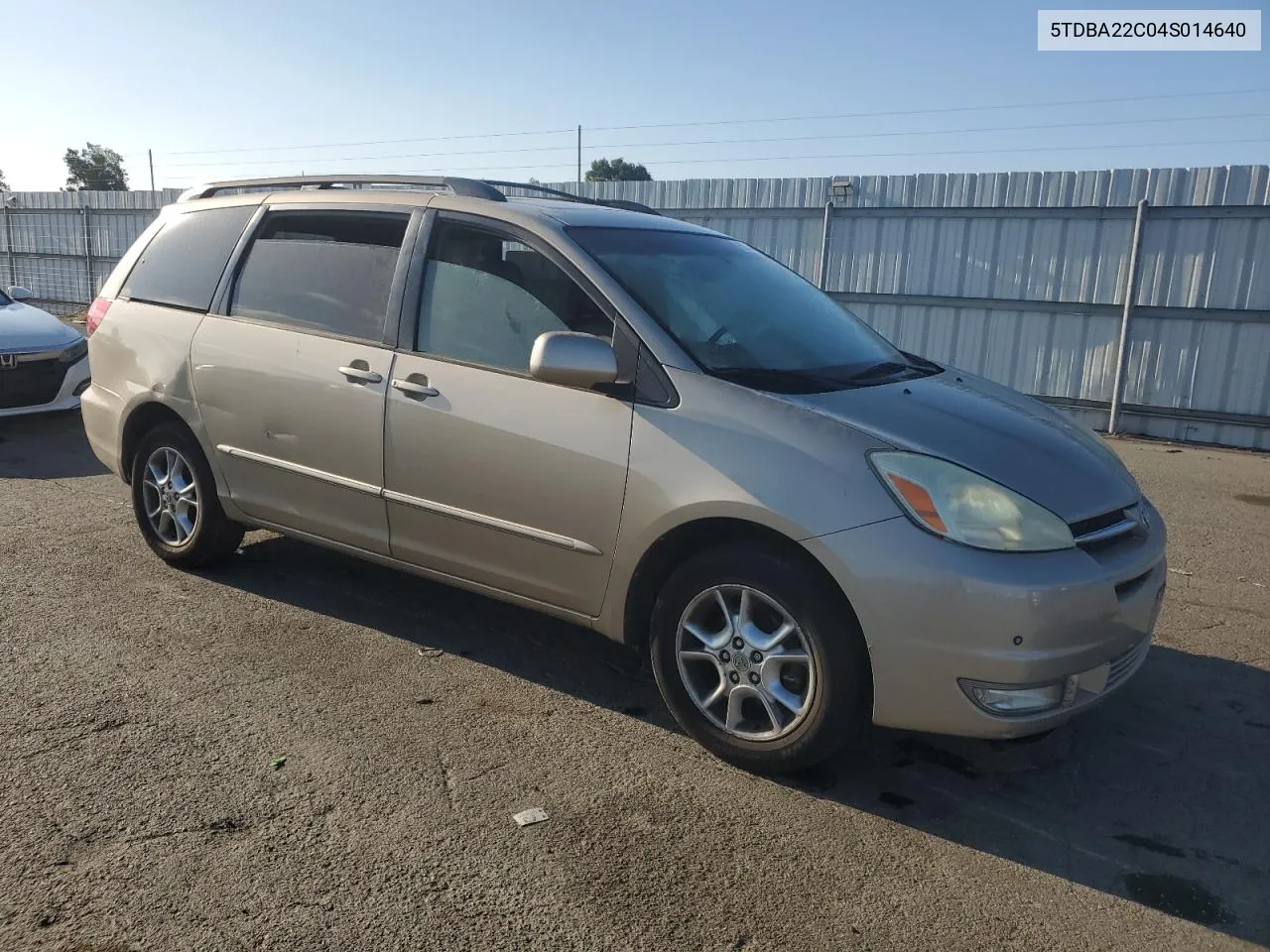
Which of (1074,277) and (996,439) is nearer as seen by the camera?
(996,439)

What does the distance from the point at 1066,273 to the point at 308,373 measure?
30.1 ft

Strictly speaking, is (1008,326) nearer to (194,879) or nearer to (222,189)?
(222,189)

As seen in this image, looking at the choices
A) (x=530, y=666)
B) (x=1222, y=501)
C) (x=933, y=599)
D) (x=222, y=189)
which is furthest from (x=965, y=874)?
(x=1222, y=501)

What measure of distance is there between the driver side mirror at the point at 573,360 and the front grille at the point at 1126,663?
Answer: 1862 millimetres

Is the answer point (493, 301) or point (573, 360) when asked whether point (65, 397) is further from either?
point (573, 360)

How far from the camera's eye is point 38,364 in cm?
881

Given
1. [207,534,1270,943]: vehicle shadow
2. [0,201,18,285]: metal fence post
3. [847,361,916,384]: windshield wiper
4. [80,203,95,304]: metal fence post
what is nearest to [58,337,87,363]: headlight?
[207,534,1270,943]: vehicle shadow

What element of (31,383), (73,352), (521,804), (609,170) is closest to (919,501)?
(521,804)

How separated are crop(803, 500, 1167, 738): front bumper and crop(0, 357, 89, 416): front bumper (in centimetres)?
821

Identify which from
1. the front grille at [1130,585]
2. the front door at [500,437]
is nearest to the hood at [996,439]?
the front grille at [1130,585]

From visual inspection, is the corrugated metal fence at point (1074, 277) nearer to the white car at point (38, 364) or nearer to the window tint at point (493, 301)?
the white car at point (38, 364)

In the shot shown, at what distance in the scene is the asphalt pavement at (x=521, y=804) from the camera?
257 centimetres

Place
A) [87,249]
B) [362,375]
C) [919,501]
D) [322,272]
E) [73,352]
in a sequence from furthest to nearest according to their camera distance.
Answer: [87,249], [73,352], [322,272], [362,375], [919,501]

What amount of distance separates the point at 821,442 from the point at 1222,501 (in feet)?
19.7
